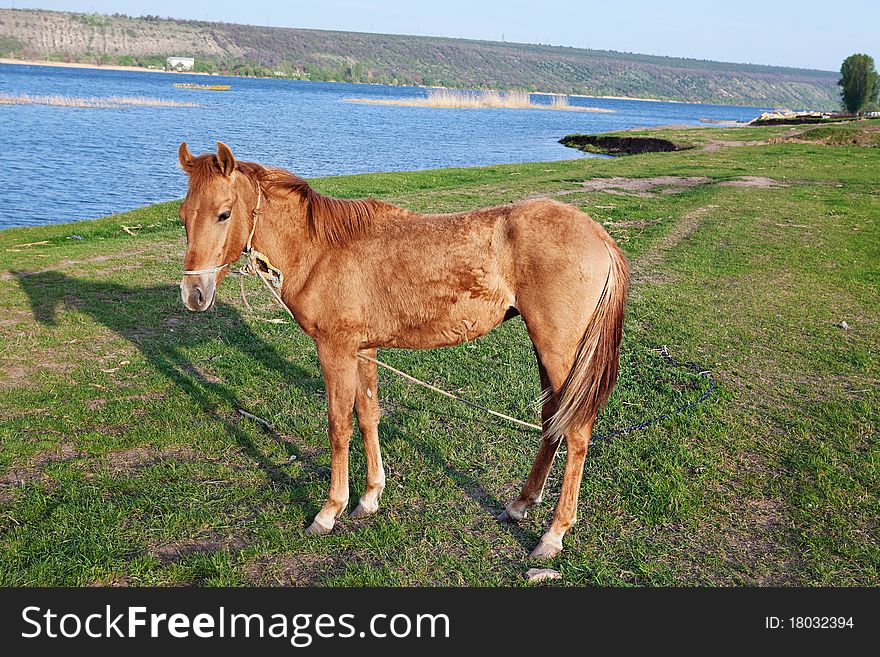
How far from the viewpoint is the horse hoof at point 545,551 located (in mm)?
3809

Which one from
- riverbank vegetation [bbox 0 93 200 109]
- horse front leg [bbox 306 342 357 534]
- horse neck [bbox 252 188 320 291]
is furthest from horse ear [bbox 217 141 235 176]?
riverbank vegetation [bbox 0 93 200 109]

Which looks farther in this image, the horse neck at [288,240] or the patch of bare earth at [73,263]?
the patch of bare earth at [73,263]

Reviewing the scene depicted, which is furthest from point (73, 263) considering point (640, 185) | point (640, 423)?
point (640, 185)

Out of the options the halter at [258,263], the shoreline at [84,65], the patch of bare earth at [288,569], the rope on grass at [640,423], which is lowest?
the patch of bare earth at [288,569]

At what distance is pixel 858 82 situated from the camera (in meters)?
56.9

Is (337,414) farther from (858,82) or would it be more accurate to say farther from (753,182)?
(858,82)

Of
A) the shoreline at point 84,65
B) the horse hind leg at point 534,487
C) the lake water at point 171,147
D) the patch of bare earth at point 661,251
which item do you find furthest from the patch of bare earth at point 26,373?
the shoreline at point 84,65

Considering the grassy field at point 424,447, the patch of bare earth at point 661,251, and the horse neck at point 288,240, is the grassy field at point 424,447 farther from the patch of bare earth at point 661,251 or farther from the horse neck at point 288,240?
the horse neck at point 288,240

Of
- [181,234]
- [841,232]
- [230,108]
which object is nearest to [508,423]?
[181,234]

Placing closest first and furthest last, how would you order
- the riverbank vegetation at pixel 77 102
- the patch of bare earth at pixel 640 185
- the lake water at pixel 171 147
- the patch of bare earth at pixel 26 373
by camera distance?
the patch of bare earth at pixel 26 373, the patch of bare earth at pixel 640 185, the lake water at pixel 171 147, the riverbank vegetation at pixel 77 102

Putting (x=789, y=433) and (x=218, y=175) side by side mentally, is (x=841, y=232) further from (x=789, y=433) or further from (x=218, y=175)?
(x=218, y=175)

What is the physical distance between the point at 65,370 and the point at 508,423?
4421 millimetres

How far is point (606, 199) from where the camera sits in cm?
1692

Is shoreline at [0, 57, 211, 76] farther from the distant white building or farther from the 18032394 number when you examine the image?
the 18032394 number
